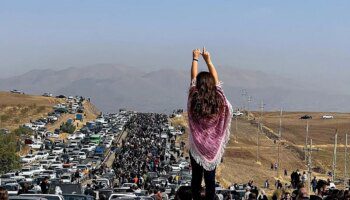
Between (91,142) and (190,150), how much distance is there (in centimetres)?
10062

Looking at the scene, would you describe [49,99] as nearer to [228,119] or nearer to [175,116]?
[175,116]

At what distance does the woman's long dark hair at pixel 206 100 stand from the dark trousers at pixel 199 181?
431mm

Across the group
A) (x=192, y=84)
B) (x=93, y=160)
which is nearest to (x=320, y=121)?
(x=93, y=160)

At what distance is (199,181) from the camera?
292 inches

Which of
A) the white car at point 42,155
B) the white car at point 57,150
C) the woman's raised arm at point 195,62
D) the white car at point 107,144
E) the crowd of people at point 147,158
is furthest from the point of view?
the white car at point 107,144

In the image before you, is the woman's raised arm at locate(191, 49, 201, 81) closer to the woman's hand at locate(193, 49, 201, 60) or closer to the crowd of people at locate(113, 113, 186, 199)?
the woman's hand at locate(193, 49, 201, 60)

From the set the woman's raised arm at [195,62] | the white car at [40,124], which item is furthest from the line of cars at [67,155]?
Result: the woman's raised arm at [195,62]

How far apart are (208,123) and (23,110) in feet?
528

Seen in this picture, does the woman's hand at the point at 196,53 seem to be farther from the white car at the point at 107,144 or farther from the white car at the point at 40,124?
the white car at the point at 40,124

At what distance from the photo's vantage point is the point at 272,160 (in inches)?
4016

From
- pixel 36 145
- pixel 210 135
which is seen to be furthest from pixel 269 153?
pixel 210 135

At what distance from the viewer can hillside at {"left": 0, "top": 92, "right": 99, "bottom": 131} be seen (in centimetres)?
14977

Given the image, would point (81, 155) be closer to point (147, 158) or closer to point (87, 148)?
point (87, 148)

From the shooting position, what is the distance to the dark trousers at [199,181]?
723 centimetres
